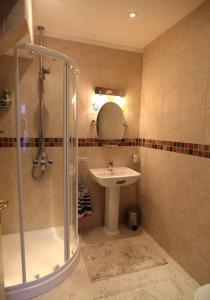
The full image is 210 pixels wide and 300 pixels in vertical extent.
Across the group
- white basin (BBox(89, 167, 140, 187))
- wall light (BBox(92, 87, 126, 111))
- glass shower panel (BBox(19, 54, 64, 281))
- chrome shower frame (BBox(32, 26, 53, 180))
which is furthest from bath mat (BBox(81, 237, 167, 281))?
wall light (BBox(92, 87, 126, 111))

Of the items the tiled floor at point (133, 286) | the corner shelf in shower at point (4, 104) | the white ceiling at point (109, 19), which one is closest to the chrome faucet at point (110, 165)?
the tiled floor at point (133, 286)

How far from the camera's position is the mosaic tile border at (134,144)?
1636 millimetres

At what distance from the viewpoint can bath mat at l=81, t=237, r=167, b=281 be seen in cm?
176

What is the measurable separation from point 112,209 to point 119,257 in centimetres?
56

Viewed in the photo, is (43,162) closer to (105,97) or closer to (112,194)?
(112,194)

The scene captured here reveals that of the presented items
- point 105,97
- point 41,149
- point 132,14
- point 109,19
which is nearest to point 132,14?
point 132,14

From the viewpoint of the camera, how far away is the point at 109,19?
185 cm

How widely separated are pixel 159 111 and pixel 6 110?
1679 millimetres

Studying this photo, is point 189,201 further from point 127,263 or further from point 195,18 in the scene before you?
point 195,18

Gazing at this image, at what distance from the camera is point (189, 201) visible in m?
1.74

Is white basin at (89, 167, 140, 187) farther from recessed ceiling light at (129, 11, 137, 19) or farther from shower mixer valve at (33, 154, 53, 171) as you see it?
recessed ceiling light at (129, 11, 137, 19)

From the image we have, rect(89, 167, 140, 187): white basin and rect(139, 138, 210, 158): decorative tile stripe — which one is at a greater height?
rect(139, 138, 210, 158): decorative tile stripe

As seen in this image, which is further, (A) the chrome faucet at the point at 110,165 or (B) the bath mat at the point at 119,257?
(A) the chrome faucet at the point at 110,165

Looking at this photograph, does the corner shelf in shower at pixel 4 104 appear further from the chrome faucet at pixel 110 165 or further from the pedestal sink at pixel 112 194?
the chrome faucet at pixel 110 165
